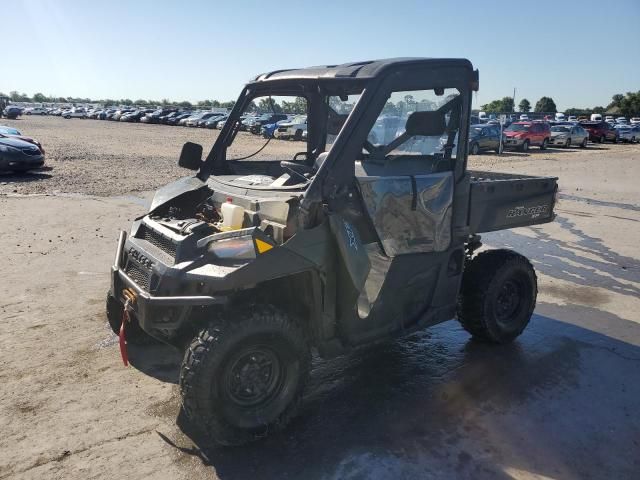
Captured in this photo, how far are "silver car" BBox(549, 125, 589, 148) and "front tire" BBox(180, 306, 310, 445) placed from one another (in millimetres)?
31565

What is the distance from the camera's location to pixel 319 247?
11.2 ft

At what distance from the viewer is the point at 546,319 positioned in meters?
5.66

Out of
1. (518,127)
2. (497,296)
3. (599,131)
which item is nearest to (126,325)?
(497,296)

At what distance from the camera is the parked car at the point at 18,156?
14.3 m

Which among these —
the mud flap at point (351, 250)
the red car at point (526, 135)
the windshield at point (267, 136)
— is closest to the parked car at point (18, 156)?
the windshield at point (267, 136)

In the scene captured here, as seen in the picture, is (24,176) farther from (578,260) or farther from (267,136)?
(578,260)

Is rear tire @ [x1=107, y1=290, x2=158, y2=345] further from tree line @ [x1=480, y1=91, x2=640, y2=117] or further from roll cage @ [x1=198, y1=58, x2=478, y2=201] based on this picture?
tree line @ [x1=480, y1=91, x2=640, y2=117]

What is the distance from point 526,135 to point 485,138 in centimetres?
376

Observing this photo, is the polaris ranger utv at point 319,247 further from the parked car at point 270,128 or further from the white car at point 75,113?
the white car at point 75,113

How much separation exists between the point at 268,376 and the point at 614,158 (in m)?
25.8

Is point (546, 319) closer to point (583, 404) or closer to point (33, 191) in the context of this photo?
point (583, 404)

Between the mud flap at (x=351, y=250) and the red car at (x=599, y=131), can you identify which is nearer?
the mud flap at (x=351, y=250)

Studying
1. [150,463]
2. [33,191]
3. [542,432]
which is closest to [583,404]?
[542,432]

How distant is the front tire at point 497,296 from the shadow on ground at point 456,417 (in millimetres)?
189
